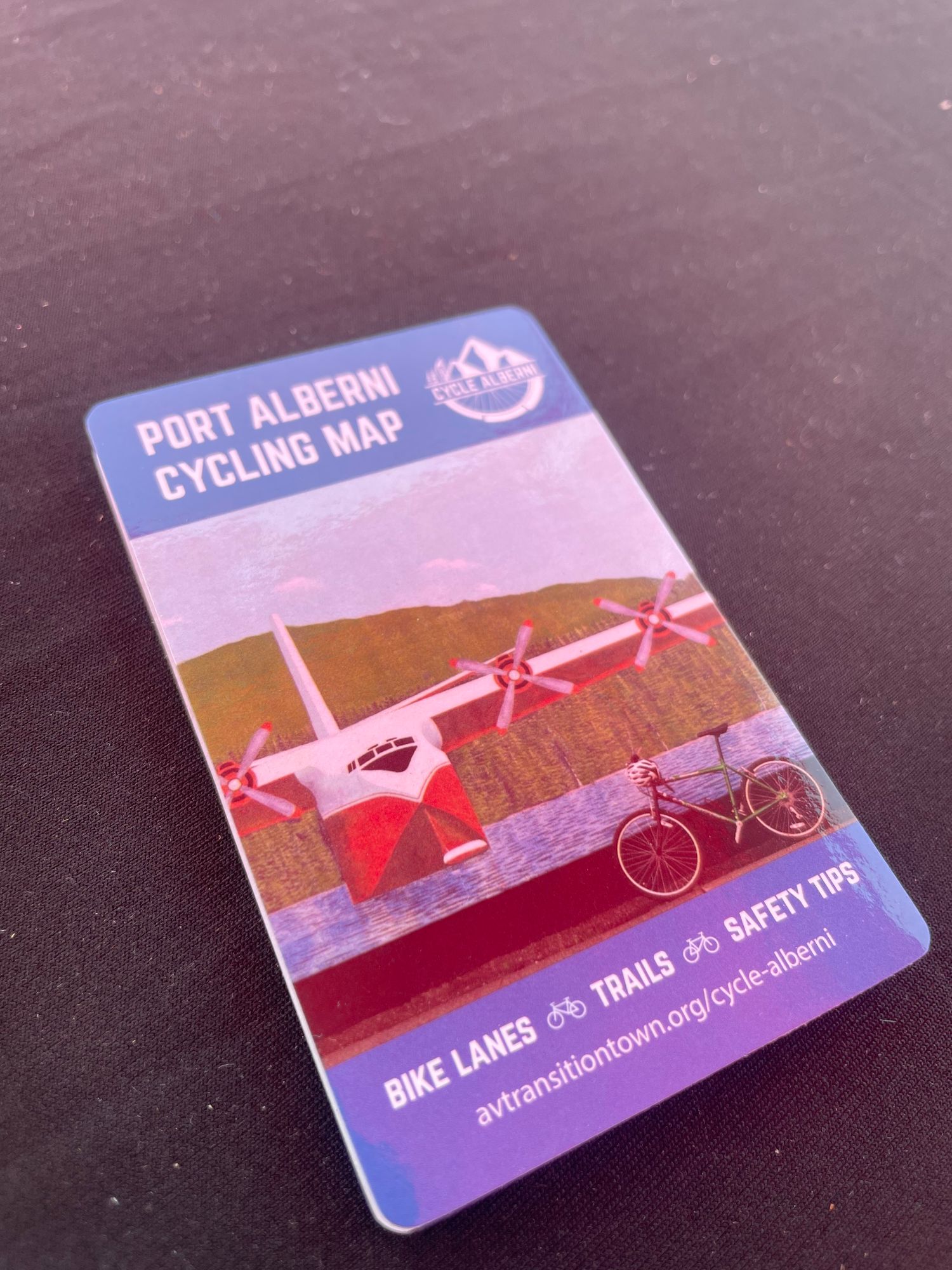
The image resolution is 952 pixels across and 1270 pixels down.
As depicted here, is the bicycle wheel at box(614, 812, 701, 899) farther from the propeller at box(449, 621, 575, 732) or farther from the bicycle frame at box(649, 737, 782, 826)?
the propeller at box(449, 621, 575, 732)

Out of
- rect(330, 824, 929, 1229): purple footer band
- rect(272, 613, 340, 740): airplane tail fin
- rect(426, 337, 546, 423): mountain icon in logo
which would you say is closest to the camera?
rect(330, 824, 929, 1229): purple footer band

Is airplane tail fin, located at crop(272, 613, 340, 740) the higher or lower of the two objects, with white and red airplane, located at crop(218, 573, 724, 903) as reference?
higher

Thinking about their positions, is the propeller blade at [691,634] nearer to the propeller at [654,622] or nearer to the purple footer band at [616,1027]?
the propeller at [654,622]

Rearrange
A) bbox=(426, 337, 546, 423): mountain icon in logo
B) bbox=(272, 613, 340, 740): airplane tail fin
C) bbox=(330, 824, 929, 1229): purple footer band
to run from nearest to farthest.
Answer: bbox=(330, 824, 929, 1229): purple footer band < bbox=(272, 613, 340, 740): airplane tail fin < bbox=(426, 337, 546, 423): mountain icon in logo

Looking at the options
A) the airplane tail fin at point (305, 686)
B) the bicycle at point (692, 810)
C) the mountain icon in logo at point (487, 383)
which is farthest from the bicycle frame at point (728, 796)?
the mountain icon in logo at point (487, 383)

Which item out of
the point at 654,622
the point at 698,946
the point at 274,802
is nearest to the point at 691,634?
the point at 654,622

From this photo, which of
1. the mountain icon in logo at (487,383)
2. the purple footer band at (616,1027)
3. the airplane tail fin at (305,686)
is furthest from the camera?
the mountain icon in logo at (487,383)

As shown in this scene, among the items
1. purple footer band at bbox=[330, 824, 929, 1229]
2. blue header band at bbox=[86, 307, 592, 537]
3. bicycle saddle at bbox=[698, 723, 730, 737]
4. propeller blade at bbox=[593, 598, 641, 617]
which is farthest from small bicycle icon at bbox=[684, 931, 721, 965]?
blue header band at bbox=[86, 307, 592, 537]
